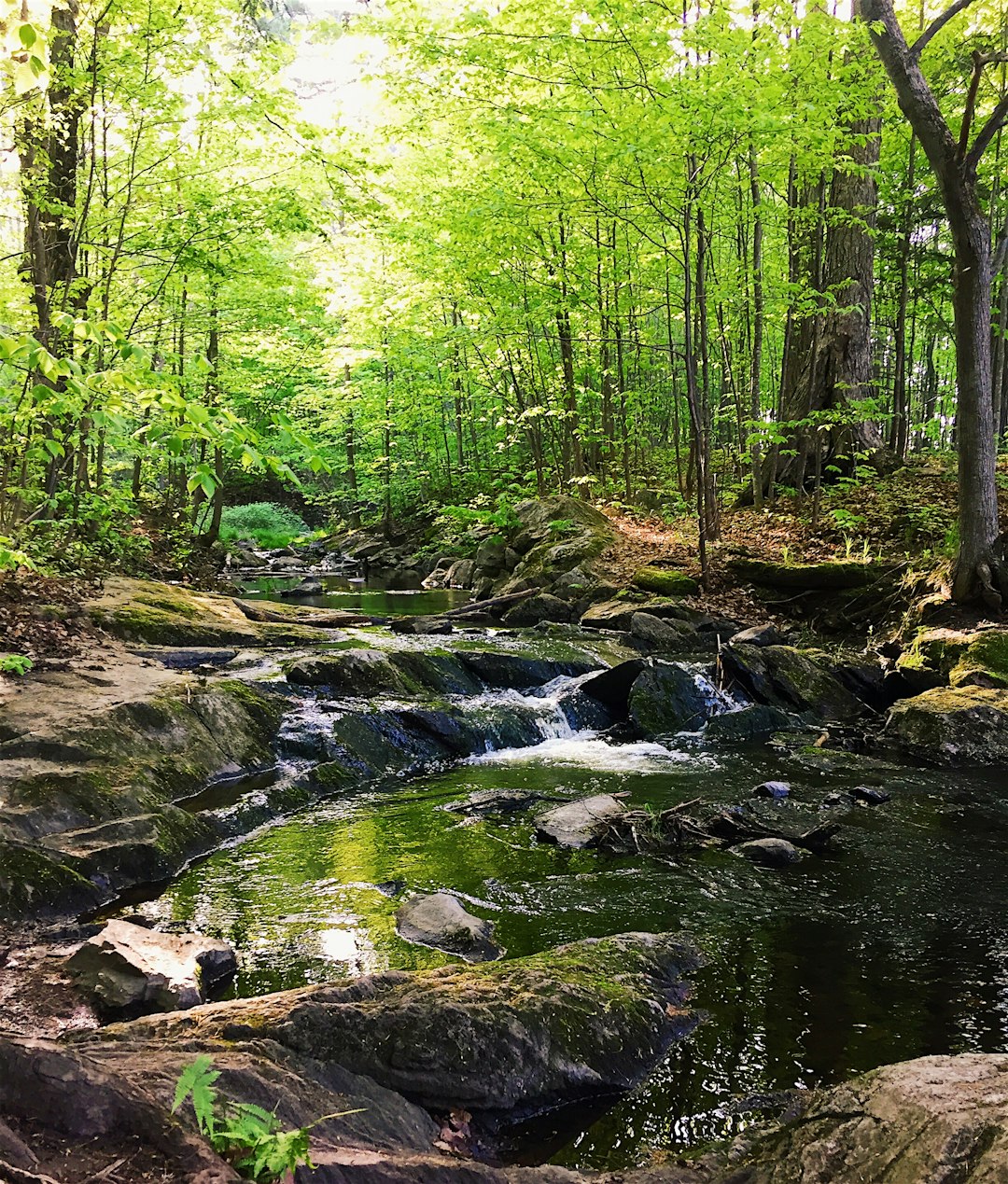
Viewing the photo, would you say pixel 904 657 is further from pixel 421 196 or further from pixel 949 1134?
pixel 421 196

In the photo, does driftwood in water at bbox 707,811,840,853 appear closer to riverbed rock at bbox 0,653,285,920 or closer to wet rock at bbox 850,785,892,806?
wet rock at bbox 850,785,892,806

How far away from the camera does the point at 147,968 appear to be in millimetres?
3758

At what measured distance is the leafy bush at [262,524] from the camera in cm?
3066

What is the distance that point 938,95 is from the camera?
15633 mm

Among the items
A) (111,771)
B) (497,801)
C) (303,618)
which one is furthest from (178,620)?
(497,801)

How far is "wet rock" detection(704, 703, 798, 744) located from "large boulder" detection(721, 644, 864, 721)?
266 millimetres

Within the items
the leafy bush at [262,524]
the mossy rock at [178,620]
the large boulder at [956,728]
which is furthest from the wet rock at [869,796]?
the leafy bush at [262,524]

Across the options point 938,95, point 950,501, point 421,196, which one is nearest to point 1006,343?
point 938,95

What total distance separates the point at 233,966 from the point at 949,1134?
336 cm

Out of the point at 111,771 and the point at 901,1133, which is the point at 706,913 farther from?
the point at 111,771

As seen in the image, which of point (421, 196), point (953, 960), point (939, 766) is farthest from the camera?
point (421, 196)

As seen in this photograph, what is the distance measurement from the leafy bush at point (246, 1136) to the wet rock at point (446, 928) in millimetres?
2418

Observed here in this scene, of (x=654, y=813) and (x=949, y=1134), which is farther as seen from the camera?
(x=654, y=813)

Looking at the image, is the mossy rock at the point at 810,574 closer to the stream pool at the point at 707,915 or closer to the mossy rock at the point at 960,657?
the mossy rock at the point at 960,657
